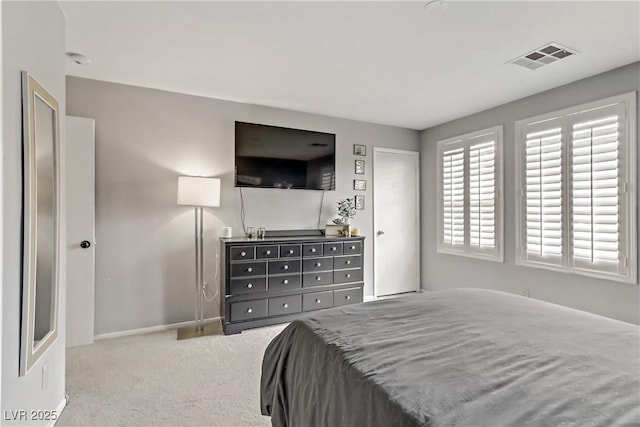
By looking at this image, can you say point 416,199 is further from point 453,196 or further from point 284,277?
point 284,277

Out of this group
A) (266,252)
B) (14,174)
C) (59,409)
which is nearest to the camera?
(14,174)

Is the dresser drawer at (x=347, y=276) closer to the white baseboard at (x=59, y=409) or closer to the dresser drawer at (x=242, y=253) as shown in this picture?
the dresser drawer at (x=242, y=253)

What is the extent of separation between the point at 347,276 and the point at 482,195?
6.69ft

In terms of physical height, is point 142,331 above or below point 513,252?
below

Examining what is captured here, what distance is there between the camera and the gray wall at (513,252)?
2.88m

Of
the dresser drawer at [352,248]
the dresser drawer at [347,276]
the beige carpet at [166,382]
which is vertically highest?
the dresser drawer at [352,248]

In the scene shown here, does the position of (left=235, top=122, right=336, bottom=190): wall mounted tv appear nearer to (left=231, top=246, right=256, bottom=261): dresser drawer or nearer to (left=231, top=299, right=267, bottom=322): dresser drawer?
(left=231, top=246, right=256, bottom=261): dresser drawer

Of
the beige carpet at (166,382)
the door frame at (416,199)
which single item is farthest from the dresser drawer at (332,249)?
the beige carpet at (166,382)

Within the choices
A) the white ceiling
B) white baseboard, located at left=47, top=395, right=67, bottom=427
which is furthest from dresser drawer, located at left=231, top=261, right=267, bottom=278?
the white ceiling

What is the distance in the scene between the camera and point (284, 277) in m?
3.46

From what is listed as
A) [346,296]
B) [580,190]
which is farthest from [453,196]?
[346,296]

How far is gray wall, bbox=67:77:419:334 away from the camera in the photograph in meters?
3.16

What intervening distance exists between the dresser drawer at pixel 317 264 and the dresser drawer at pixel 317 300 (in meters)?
0.29

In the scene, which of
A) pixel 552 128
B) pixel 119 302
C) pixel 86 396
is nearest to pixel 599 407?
pixel 86 396
